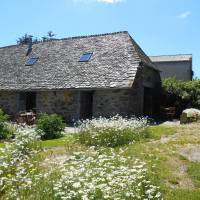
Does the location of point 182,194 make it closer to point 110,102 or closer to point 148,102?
point 110,102

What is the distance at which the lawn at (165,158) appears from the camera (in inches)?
279

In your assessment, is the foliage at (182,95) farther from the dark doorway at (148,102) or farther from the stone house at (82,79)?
the dark doorway at (148,102)

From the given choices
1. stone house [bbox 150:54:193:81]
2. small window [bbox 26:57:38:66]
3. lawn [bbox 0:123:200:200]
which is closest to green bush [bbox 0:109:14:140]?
lawn [bbox 0:123:200:200]

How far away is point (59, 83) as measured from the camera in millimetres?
22688

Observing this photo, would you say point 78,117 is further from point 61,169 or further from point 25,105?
point 61,169

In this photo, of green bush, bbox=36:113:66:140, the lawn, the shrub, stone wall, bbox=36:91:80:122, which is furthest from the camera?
stone wall, bbox=36:91:80:122

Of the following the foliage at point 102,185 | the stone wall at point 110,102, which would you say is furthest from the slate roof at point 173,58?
the foliage at point 102,185

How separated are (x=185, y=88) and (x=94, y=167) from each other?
20.0 meters

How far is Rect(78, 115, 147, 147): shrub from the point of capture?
1168 centimetres

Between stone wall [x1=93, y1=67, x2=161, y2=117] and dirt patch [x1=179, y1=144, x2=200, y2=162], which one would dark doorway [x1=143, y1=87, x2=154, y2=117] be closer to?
stone wall [x1=93, y1=67, x2=161, y2=117]

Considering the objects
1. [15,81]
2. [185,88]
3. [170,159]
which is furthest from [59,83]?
[170,159]

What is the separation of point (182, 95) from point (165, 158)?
56.2 feet

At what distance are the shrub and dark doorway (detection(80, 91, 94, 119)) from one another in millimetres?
10345

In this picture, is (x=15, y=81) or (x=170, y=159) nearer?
(x=170, y=159)
